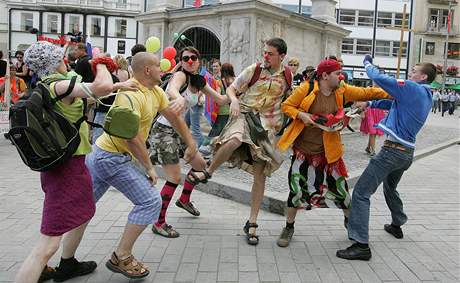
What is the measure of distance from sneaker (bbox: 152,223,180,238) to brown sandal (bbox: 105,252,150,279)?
3.86 ft

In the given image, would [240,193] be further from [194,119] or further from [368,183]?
[194,119]

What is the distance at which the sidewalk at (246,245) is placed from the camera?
13.4ft

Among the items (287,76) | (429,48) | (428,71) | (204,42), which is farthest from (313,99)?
(429,48)

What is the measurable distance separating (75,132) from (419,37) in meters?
59.6

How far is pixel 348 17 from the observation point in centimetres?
5547

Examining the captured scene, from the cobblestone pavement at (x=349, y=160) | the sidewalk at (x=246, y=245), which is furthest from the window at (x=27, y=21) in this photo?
the sidewalk at (x=246, y=245)

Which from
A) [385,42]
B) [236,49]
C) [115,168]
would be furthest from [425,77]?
[385,42]

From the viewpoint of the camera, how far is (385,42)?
55.0 m

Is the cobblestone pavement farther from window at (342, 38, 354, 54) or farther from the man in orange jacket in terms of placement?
window at (342, 38, 354, 54)

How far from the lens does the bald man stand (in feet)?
12.1

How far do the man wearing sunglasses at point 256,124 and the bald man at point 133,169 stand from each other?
1176mm

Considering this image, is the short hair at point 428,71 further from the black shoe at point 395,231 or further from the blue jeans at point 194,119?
the blue jeans at point 194,119

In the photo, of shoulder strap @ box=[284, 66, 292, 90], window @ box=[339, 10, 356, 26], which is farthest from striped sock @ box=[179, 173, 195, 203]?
window @ box=[339, 10, 356, 26]

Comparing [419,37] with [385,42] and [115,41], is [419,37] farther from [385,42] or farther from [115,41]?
[115,41]
